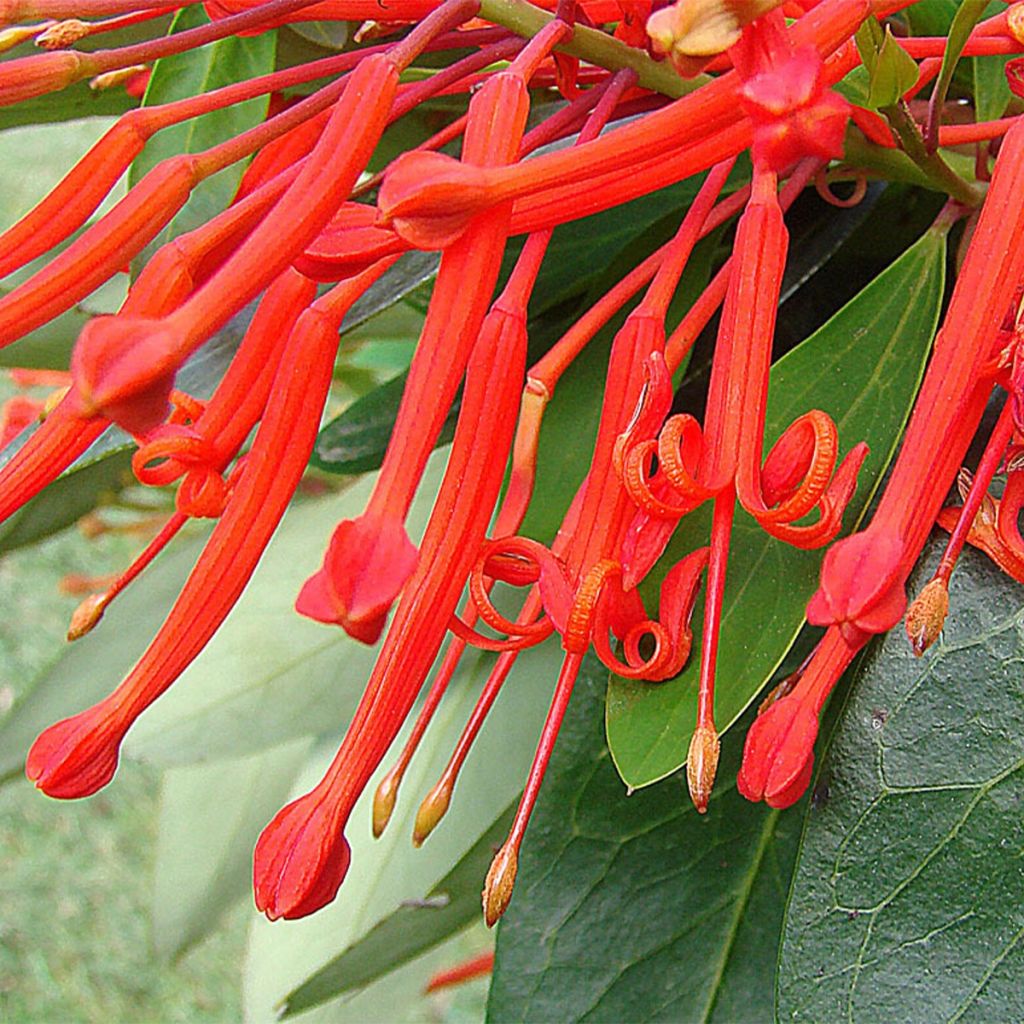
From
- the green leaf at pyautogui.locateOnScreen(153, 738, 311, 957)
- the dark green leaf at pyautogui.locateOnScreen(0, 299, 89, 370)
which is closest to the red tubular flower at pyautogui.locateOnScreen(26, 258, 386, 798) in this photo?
the dark green leaf at pyautogui.locateOnScreen(0, 299, 89, 370)

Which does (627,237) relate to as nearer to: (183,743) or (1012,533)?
(1012,533)

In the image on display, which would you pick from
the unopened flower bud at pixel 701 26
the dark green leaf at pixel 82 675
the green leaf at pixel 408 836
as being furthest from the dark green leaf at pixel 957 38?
the dark green leaf at pixel 82 675

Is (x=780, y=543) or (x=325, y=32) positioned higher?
(x=325, y=32)

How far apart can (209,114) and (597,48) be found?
12 cm

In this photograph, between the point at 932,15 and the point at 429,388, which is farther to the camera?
the point at 932,15

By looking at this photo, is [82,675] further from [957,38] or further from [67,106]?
[957,38]

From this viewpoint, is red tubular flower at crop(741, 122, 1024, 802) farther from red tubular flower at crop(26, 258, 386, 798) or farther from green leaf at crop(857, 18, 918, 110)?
red tubular flower at crop(26, 258, 386, 798)

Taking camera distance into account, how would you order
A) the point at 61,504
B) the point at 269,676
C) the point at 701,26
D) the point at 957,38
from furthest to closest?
the point at 269,676
the point at 61,504
the point at 957,38
the point at 701,26

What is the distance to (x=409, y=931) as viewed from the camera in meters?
0.62

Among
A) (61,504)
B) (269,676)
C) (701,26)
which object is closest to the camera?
(701,26)

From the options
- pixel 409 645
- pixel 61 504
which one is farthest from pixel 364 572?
pixel 61 504

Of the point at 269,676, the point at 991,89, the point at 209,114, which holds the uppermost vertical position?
the point at 209,114

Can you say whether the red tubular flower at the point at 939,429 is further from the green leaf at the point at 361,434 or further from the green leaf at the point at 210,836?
the green leaf at the point at 210,836

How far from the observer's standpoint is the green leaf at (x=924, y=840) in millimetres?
362
